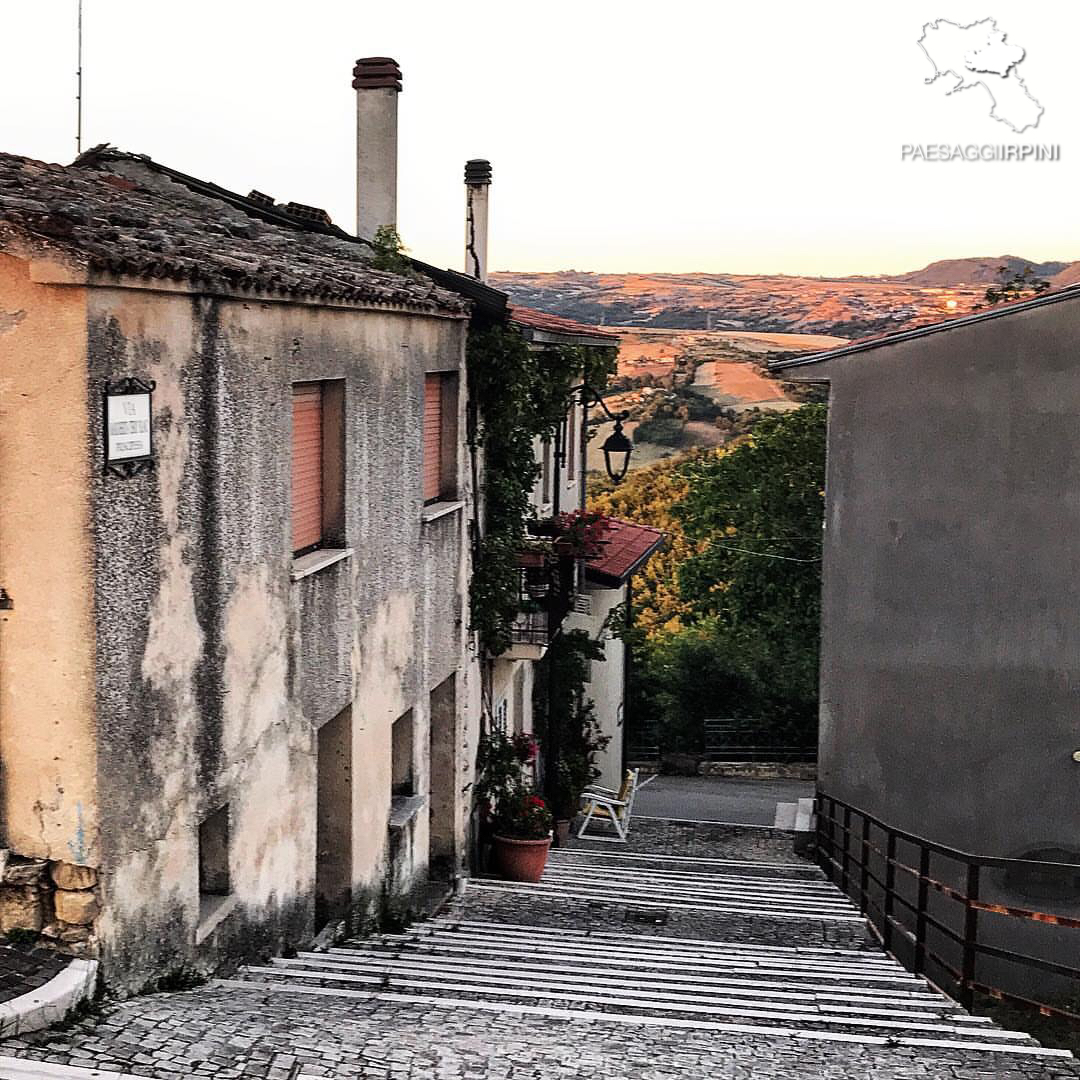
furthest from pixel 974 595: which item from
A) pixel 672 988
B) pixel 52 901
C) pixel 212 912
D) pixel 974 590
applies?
pixel 52 901

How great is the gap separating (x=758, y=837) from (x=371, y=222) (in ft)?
29.6

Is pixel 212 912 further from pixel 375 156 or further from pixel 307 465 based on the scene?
pixel 375 156

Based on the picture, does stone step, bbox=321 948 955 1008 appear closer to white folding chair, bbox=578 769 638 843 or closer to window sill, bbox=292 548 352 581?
window sill, bbox=292 548 352 581

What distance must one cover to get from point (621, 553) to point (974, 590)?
8597 millimetres

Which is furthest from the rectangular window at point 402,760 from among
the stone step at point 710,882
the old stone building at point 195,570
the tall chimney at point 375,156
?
the tall chimney at point 375,156

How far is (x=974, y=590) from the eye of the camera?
13328 mm

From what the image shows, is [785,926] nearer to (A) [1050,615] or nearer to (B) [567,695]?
(A) [1050,615]

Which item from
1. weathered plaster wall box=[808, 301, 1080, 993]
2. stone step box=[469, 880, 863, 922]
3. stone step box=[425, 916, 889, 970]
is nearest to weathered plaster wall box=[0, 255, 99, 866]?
stone step box=[425, 916, 889, 970]

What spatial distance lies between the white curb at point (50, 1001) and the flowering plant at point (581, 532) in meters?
9.79

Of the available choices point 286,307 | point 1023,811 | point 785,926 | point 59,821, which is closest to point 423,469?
point 286,307

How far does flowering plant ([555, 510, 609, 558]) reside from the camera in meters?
15.1

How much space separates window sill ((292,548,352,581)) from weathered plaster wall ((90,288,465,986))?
0.27 feet

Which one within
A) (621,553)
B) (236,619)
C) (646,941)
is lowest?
(646,941)

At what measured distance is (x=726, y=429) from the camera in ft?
199
